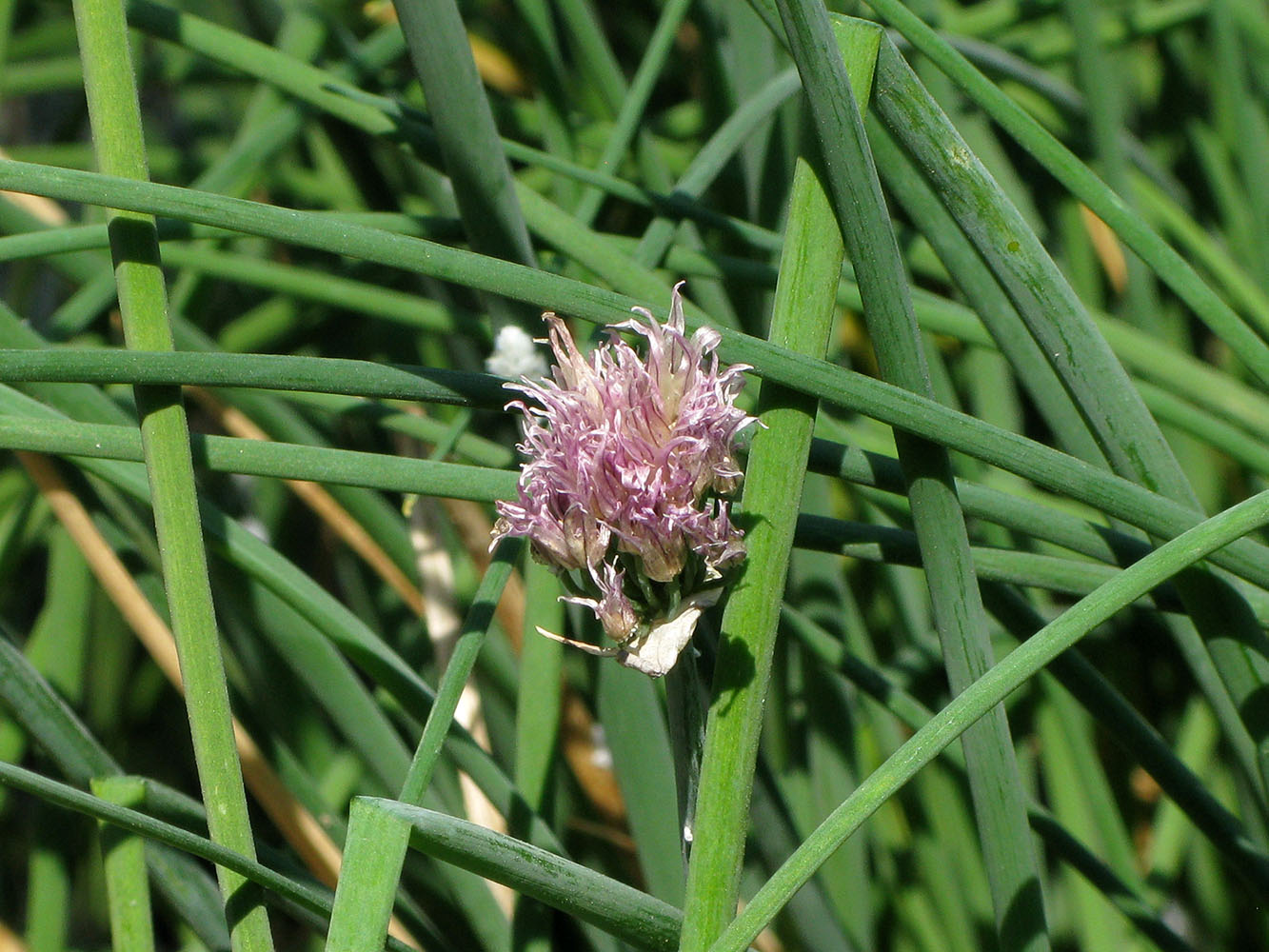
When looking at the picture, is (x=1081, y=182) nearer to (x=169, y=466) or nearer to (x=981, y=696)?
(x=981, y=696)

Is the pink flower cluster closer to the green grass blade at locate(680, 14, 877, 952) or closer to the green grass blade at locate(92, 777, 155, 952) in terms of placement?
the green grass blade at locate(680, 14, 877, 952)

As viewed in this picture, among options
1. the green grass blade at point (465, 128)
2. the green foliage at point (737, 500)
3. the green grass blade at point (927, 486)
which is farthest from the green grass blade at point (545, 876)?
the green grass blade at point (465, 128)

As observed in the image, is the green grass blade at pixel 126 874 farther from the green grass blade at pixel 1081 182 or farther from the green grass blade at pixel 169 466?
the green grass blade at pixel 1081 182

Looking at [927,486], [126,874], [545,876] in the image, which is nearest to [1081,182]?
[927,486]

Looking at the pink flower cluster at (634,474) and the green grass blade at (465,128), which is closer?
the pink flower cluster at (634,474)

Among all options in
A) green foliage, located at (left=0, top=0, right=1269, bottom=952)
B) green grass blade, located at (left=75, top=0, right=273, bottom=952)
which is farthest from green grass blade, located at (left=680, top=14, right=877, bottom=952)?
green grass blade, located at (left=75, top=0, right=273, bottom=952)

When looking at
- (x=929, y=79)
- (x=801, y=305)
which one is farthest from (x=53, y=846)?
(x=929, y=79)
